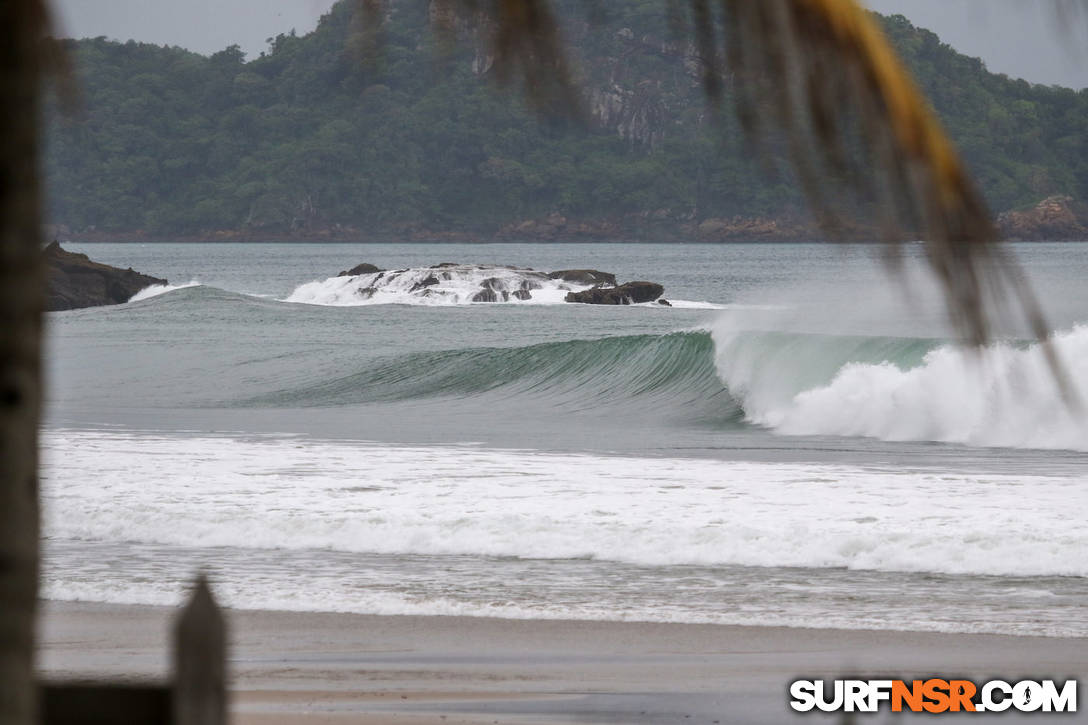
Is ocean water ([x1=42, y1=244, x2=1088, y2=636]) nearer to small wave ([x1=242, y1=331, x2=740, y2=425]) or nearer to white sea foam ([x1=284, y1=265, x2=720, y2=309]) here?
small wave ([x1=242, y1=331, x2=740, y2=425])

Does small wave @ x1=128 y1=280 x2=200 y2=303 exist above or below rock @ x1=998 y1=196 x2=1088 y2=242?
below

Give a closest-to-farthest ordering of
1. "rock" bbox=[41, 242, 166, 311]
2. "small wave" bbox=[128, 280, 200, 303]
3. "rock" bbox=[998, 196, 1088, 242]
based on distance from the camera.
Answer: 1. "rock" bbox=[41, 242, 166, 311]
2. "small wave" bbox=[128, 280, 200, 303]
3. "rock" bbox=[998, 196, 1088, 242]

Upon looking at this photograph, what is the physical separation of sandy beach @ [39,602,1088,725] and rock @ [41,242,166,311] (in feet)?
142

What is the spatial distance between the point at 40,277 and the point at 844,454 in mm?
14472

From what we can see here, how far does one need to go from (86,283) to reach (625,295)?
2139cm

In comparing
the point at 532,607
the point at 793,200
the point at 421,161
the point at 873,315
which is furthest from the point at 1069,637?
the point at 421,161

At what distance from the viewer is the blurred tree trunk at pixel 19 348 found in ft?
3.61

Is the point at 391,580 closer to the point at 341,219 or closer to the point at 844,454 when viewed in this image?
the point at 844,454

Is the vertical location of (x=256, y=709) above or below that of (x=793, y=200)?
below

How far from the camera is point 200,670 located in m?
1.39

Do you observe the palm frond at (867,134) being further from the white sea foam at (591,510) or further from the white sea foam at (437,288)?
the white sea foam at (437,288)

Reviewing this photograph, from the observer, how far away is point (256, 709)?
5.39 meters
